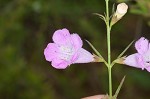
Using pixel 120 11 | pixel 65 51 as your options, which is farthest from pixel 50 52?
pixel 120 11

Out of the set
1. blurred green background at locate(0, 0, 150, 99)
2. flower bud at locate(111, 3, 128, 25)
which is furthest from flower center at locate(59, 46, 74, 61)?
blurred green background at locate(0, 0, 150, 99)

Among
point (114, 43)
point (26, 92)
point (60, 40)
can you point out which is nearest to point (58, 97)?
point (26, 92)

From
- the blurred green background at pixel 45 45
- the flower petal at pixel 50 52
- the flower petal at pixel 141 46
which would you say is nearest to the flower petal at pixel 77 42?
the flower petal at pixel 50 52

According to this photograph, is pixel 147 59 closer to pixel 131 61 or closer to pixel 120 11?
pixel 131 61

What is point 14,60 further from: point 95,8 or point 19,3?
point 95,8

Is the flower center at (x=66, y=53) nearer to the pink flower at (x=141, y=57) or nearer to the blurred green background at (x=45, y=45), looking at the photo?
the pink flower at (x=141, y=57)

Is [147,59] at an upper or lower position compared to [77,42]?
lower

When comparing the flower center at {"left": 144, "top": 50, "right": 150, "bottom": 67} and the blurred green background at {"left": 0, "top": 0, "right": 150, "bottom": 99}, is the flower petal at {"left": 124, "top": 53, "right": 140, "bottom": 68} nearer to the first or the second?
the flower center at {"left": 144, "top": 50, "right": 150, "bottom": 67}
